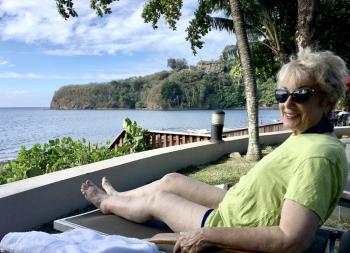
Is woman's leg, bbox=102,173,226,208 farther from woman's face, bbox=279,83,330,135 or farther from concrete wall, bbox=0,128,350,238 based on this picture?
concrete wall, bbox=0,128,350,238

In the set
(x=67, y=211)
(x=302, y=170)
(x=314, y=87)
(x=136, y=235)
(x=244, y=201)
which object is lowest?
(x=67, y=211)

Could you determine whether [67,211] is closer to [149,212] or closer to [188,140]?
[149,212]

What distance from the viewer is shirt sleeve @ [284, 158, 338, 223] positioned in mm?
1842

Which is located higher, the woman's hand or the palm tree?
the palm tree

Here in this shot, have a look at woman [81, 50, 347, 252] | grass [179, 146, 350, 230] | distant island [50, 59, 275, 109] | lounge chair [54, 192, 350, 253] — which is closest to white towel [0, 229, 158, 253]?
woman [81, 50, 347, 252]

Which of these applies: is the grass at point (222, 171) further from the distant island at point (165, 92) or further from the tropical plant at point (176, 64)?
the tropical plant at point (176, 64)

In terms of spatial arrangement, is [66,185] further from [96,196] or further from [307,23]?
[307,23]

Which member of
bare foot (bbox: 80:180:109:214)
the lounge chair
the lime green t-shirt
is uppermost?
the lime green t-shirt

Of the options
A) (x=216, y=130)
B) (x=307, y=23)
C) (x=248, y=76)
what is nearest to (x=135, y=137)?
(x=216, y=130)

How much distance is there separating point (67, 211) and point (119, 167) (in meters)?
1.13

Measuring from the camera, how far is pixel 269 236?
190 cm

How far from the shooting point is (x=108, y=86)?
303ft

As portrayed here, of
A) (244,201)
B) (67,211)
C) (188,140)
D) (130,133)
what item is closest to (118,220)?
(244,201)

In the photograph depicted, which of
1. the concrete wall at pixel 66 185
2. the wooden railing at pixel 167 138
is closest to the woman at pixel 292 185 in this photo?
the concrete wall at pixel 66 185
